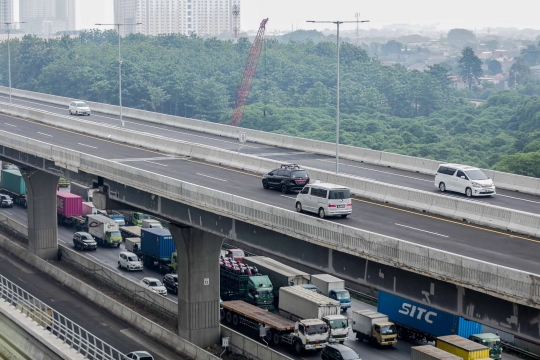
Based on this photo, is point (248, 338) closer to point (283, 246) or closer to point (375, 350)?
point (375, 350)

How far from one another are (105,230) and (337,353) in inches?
1649

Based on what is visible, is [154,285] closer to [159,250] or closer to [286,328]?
[159,250]

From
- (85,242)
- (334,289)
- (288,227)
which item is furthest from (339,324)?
(85,242)

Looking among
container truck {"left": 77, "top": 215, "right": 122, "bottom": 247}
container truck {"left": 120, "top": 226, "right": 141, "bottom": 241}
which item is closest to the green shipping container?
container truck {"left": 77, "top": 215, "right": 122, "bottom": 247}

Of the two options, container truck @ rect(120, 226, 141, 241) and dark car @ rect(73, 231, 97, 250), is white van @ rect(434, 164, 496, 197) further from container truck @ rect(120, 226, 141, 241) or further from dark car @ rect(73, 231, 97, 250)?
dark car @ rect(73, 231, 97, 250)

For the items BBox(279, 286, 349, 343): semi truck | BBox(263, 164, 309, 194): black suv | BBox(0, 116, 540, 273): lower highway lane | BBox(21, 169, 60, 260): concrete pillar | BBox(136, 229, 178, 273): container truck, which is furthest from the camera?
BBox(21, 169, 60, 260): concrete pillar

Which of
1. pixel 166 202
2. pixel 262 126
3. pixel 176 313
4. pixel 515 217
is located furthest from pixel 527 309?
pixel 262 126

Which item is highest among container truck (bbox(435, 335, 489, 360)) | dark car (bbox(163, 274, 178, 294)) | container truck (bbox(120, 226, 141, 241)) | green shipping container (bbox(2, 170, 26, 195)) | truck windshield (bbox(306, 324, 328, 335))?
green shipping container (bbox(2, 170, 26, 195))

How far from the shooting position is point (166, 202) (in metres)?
54.3

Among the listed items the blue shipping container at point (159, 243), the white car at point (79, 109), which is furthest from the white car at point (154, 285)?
the white car at point (79, 109)

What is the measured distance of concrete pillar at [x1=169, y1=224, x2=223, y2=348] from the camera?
56.9 meters

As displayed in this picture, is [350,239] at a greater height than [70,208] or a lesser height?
greater

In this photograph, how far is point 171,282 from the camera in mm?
70812

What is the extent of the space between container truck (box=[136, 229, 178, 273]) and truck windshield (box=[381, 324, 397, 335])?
24075 mm
